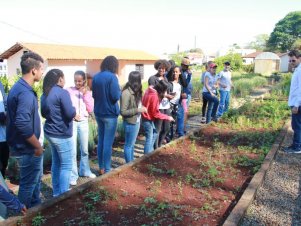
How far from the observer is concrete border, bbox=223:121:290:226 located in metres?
3.18

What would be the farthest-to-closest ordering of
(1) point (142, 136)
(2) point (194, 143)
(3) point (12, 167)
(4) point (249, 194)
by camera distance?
(1) point (142, 136) → (2) point (194, 143) → (3) point (12, 167) → (4) point (249, 194)

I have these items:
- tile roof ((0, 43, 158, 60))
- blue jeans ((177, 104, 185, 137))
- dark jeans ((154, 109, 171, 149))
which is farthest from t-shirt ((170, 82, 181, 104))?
tile roof ((0, 43, 158, 60))

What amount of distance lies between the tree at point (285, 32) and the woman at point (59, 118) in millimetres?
80500

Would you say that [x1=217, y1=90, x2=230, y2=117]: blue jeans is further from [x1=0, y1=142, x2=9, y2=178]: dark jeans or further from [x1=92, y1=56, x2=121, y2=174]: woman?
[x1=0, y1=142, x2=9, y2=178]: dark jeans

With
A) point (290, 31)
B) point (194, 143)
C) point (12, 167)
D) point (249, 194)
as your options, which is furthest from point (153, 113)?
point (290, 31)

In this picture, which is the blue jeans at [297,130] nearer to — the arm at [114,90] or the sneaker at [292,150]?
the sneaker at [292,150]

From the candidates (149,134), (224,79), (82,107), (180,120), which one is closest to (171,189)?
(149,134)

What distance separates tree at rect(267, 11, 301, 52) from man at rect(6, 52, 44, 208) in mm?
81047

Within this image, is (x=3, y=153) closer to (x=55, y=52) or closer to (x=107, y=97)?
(x=107, y=97)

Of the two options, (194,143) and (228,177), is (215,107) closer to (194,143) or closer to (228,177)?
(194,143)

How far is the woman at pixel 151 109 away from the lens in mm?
5277

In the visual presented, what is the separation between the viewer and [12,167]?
200 inches

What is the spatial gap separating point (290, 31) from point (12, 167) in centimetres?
8532

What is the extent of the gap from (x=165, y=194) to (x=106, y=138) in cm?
146
